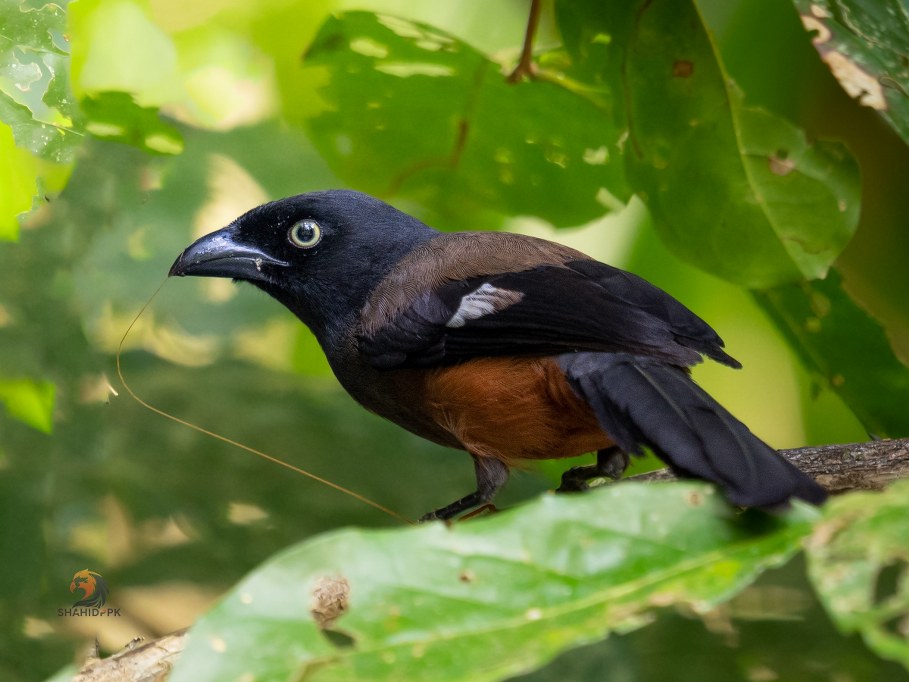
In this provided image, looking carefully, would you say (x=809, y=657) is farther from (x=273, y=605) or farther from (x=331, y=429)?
(x=273, y=605)

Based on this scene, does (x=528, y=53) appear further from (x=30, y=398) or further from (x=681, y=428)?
(x=30, y=398)

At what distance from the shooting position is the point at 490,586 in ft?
3.33

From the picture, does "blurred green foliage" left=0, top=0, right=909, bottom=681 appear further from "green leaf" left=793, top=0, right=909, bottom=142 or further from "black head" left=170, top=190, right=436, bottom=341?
"black head" left=170, top=190, right=436, bottom=341

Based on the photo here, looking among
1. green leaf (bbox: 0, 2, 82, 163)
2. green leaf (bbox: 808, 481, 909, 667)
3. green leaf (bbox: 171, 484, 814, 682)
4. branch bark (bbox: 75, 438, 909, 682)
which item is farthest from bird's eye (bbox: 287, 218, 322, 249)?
green leaf (bbox: 808, 481, 909, 667)

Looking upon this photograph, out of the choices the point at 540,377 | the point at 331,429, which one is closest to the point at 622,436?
the point at 540,377

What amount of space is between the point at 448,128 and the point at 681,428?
4.08 ft

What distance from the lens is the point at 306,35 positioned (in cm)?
274

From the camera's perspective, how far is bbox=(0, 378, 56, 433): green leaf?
267cm

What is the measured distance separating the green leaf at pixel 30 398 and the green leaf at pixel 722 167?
176 centimetres

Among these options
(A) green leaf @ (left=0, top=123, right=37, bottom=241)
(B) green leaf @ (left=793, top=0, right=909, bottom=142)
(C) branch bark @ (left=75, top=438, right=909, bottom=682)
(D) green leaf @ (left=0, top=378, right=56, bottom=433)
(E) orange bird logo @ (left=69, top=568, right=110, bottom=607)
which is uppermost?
(B) green leaf @ (left=793, top=0, right=909, bottom=142)

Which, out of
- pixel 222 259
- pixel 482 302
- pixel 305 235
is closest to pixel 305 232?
pixel 305 235

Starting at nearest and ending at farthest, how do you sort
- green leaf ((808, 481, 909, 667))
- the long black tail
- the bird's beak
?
green leaf ((808, 481, 909, 667)) < the long black tail < the bird's beak

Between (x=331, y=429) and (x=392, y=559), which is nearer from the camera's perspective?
(x=392, y=559)

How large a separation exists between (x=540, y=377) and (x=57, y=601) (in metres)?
1.69
